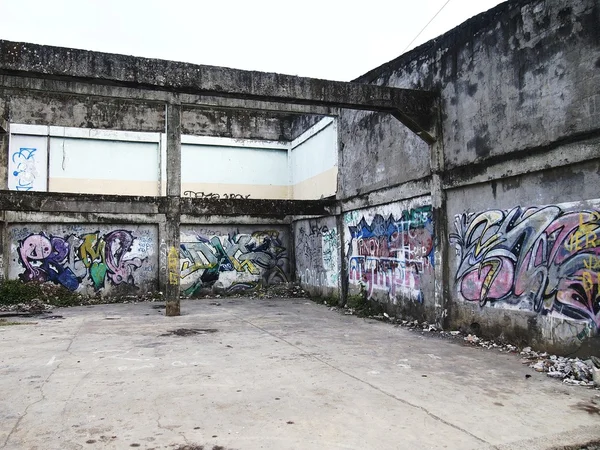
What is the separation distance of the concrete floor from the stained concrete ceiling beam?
4.23m

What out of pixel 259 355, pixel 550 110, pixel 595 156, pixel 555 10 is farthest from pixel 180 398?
pixel 555 10

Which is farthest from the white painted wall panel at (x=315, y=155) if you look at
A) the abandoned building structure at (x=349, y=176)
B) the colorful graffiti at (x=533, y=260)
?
the colorful graffiti at (x=533, y=260)

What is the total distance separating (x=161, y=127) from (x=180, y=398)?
13.0 metres

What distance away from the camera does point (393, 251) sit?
1042cm

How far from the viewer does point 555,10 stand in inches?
254

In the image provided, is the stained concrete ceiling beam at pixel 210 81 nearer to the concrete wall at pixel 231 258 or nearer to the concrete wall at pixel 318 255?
the concrete wall at pixel 318 255

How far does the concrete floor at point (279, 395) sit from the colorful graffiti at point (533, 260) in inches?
36.8

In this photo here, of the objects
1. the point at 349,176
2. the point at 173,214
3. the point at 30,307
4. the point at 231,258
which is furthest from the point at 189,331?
the point at 231,258

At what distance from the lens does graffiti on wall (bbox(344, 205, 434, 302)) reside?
30.6ft

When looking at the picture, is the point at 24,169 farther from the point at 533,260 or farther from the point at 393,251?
the point at 533,260

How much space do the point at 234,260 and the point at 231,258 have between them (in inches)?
5.0

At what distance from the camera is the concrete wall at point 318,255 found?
13.5 metres

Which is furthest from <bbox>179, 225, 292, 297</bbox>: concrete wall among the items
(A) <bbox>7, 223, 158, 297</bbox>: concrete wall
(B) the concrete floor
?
(B) the concrete floor

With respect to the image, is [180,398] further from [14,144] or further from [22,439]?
[14,144]
